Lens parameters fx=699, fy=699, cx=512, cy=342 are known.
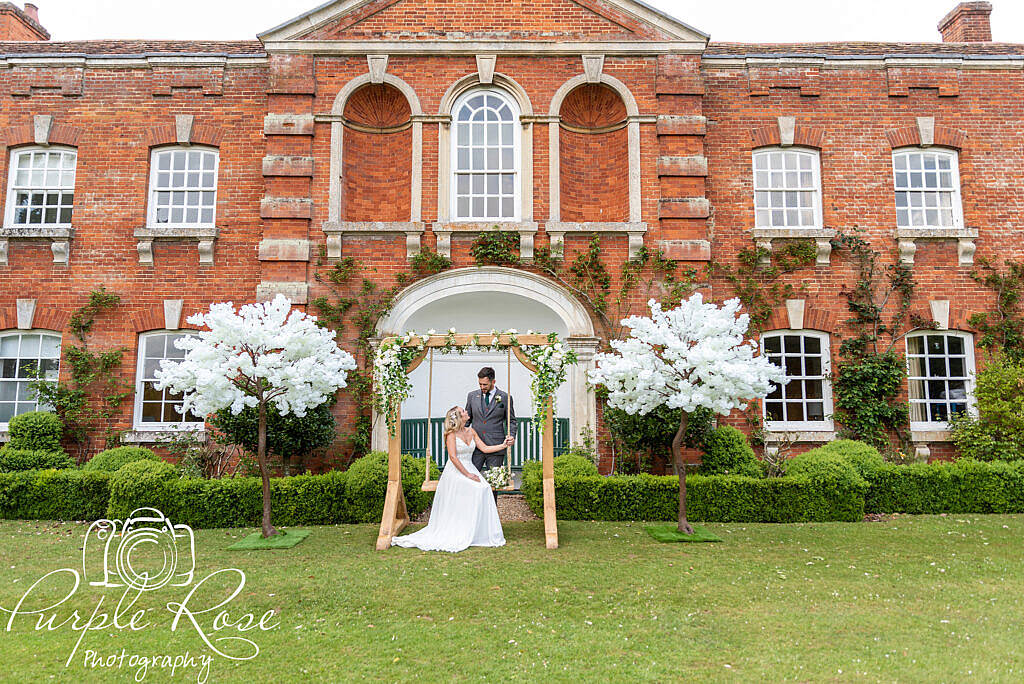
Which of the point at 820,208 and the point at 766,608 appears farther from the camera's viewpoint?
the point at 820,208

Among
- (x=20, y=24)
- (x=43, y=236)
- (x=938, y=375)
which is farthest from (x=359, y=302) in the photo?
(x=938, y=375)

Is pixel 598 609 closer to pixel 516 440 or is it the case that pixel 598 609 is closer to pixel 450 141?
pixel 516 440

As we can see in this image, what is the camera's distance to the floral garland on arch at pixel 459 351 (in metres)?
8.88

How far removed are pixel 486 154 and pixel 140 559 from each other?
350 inches

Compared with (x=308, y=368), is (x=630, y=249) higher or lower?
higher

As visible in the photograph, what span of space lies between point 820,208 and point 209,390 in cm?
1127

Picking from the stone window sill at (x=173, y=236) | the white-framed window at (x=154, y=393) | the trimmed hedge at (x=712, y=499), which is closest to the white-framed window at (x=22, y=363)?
the white-framed window at (x=154, y=393)

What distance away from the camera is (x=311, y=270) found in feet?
41.4

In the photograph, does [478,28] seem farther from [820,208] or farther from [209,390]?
[209,390]

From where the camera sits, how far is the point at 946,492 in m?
10.6

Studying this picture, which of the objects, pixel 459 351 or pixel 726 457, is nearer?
pixel 459 351

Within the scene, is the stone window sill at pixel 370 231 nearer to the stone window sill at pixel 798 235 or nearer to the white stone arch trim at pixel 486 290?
the white stone arch trim at pixel 486 290

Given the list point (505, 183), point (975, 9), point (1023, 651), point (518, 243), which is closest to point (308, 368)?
point (518, 243)

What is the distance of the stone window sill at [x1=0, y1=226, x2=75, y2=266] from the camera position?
42.4 feet
